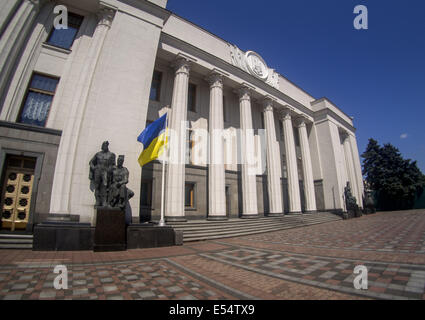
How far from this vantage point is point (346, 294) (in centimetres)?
312

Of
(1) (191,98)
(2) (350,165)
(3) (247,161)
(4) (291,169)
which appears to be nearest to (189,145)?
(1) (191,98)

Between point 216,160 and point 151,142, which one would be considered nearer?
point 151,142

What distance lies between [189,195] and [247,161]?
5544 mm

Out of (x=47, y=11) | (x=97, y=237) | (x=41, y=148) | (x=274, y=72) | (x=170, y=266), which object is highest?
(x=274, y=72)

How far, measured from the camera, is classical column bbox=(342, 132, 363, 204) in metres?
26.1

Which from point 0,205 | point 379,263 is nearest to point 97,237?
point 0,205

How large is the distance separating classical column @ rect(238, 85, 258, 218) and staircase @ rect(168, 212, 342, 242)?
4.01 feet

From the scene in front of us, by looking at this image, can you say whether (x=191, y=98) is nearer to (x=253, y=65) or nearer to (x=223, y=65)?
(x=223, y=65)

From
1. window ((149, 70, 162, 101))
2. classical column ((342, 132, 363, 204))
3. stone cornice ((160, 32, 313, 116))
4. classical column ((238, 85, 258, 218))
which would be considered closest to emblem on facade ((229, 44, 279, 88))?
stone cornice ((160, 32, 313, 116))

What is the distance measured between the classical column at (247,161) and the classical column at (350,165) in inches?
735

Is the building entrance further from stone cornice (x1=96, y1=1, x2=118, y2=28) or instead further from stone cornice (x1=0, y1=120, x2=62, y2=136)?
stone cornice (x1=96, y1=1, x2=118, y2=28)

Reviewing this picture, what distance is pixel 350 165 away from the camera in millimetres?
27016
